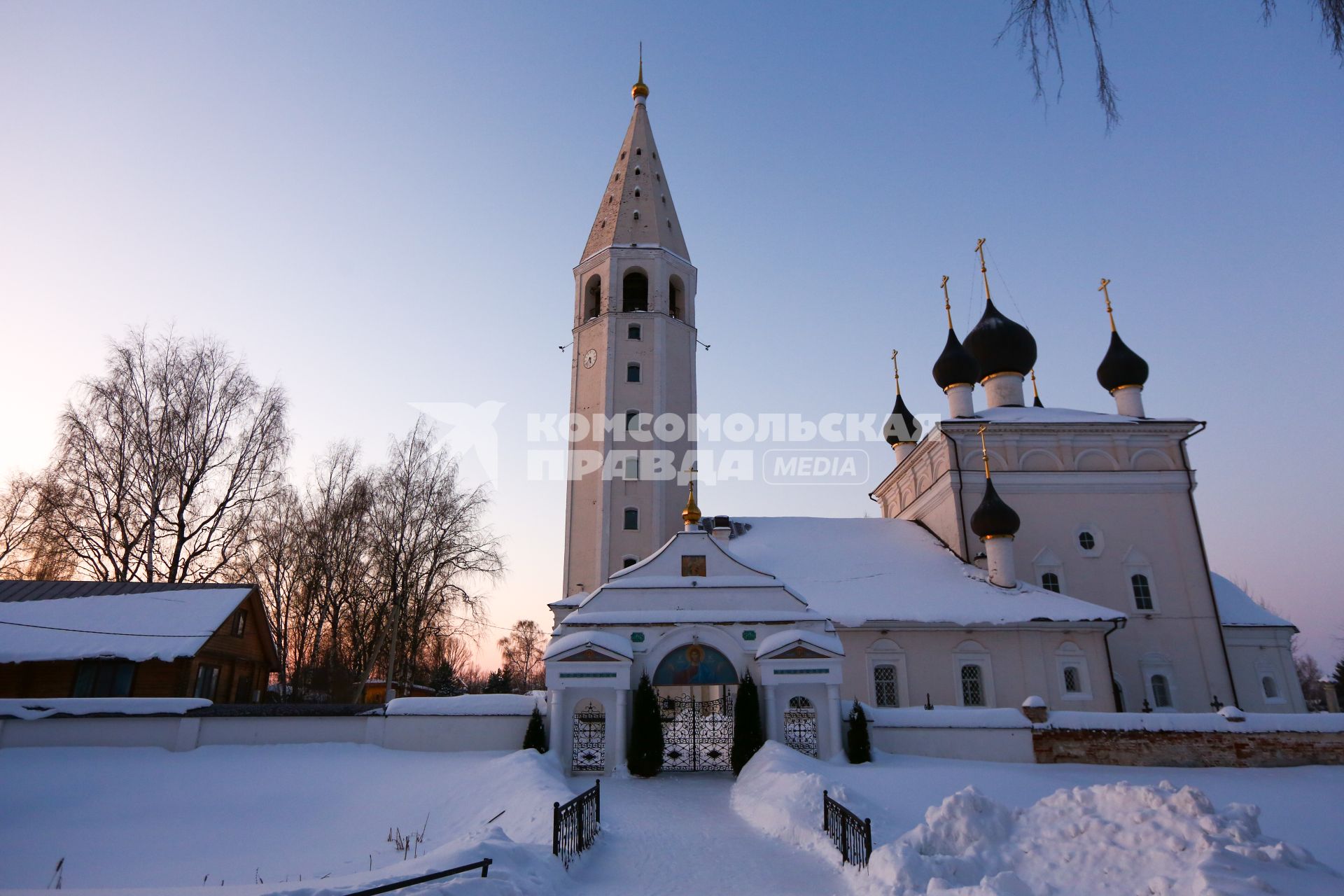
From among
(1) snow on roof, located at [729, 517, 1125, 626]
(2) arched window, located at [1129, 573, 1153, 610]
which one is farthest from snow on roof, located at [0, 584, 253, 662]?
(2) arched window, located at [1129, 573, 1153, 610]

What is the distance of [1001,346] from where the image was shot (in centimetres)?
3167

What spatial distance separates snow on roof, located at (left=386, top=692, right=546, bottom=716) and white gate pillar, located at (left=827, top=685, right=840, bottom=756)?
5927 millimetres

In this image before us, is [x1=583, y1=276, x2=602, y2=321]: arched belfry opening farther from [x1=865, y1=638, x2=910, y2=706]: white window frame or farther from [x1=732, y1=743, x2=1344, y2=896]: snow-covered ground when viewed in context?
[x1=732, y1=743, x2=1344, y2=896]: snow-covered ground

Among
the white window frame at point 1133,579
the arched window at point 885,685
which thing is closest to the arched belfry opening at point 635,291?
the arched window at point 885,685

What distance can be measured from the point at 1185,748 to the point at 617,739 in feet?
38.8

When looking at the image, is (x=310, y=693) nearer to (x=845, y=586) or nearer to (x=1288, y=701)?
(x=845, y=586)

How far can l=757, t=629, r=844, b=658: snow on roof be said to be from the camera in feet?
55.2

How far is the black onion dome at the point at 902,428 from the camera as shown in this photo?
3597 centimetres

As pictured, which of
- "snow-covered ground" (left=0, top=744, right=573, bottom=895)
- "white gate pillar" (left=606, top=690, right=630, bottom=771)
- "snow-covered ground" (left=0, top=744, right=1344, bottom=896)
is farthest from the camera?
"white gate pillar" (left=606, top=690, right=630, bottom=771)

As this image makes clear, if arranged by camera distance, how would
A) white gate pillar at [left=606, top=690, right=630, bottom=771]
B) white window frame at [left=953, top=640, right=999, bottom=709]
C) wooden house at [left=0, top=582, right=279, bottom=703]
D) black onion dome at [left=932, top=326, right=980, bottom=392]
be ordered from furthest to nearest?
black onion dome at [left=932, top=326, right=980, bottom=392]
white window frame at [left=953, top=640, right=999, bottom=709]
wooden house at [left=0, top=582, right=279, bottom=703]
white gate pillar at [left=606, top=690, right=630, bottom=771]

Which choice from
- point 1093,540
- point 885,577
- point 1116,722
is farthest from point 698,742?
point 1093,540

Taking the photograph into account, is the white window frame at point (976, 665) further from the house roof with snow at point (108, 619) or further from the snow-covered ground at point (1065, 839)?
the house roof with snow at point (108, 619)

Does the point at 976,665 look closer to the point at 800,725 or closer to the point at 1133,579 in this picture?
the point at 800,725

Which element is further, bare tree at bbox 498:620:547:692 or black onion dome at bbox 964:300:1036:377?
bare tree at bbox 498:620:547:692
